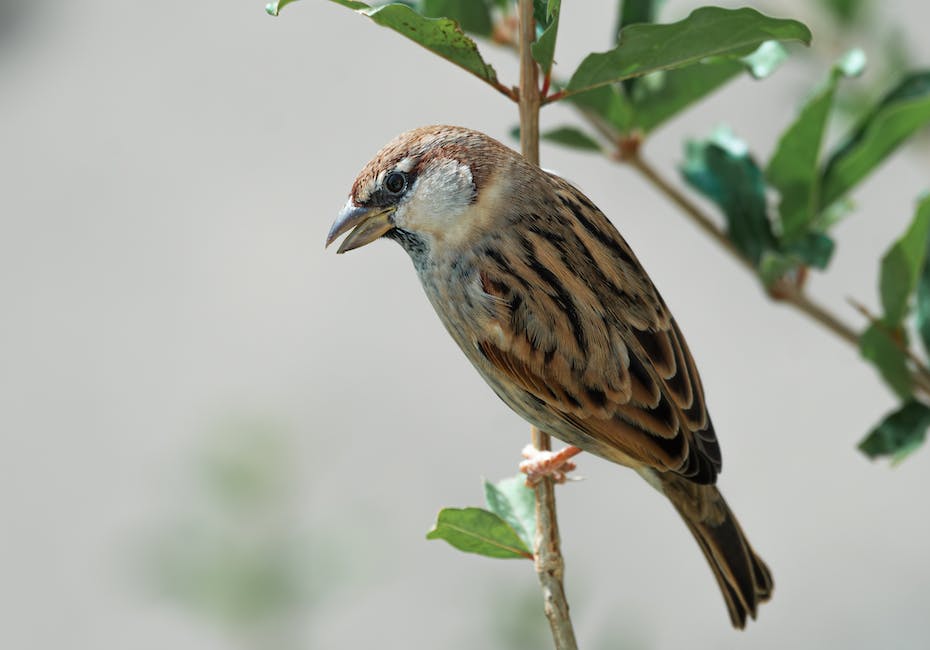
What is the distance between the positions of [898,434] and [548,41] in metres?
0.74

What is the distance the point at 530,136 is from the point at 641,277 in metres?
0.36

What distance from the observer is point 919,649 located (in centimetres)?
414

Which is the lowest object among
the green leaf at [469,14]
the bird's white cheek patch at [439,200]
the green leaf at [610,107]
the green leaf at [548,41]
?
the green leaf at [548,41]

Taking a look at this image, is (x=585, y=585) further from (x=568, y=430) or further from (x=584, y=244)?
(x=584, y=244)

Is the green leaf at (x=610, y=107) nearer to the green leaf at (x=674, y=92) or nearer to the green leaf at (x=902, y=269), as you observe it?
the green leaf at (x=674, y=92)

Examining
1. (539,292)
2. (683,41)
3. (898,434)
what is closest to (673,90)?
(539,292)

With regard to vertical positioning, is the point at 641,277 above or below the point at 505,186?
below

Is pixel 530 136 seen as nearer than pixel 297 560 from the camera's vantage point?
Yes

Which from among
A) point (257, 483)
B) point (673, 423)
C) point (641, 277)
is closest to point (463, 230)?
point (641, 277)

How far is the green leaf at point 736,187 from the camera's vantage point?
174cm

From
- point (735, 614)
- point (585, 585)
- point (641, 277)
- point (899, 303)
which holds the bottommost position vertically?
point (735, 614)

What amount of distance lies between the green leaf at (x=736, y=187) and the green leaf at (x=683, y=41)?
0.46m

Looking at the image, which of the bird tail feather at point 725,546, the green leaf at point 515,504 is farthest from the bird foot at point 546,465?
the bird tail feather at point 725,546

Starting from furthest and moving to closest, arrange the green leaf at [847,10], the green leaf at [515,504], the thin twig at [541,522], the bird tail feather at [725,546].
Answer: the green leaf at [847,10], the bird tail feather at [725,546], the green leaf at [515,504], the thin twig at [541,522]
